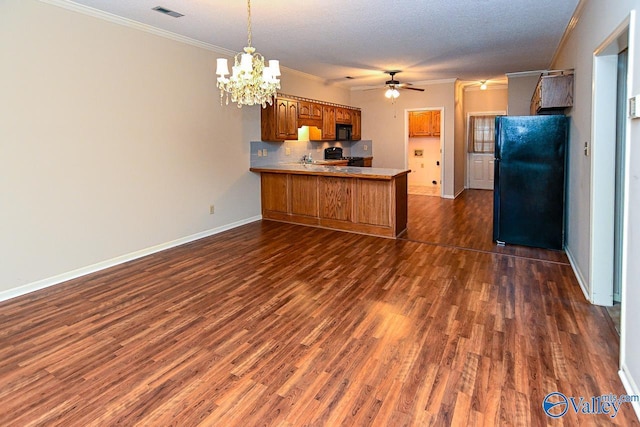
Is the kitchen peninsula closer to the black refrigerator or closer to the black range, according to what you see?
the black refrigerator

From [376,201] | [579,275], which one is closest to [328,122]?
[376,201]

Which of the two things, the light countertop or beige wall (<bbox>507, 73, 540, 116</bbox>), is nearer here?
the light countertop

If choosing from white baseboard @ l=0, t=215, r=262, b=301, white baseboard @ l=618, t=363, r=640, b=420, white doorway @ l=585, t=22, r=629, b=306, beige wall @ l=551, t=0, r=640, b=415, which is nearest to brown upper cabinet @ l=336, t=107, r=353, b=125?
white baseboard @ l=0, t=215, r=262, b=301

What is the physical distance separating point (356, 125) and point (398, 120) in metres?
0.99

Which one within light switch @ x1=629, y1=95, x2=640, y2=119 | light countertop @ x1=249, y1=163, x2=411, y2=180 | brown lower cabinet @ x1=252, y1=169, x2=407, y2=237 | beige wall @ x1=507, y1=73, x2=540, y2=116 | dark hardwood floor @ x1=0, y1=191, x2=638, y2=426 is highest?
beige wall @ x1=507, y1=73, x2=540, y2=116

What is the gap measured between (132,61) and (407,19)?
3073 millimetres

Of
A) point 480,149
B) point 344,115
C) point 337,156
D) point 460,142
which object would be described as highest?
point 344,115

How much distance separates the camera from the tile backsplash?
652 cm

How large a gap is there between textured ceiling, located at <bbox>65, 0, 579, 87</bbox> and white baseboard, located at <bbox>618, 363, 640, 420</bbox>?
333 cm

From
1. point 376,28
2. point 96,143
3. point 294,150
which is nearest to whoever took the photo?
point 96,143

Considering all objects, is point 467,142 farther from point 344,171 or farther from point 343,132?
point 344,171

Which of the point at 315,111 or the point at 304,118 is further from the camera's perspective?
the point at 315,111

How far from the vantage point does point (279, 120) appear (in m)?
6.56

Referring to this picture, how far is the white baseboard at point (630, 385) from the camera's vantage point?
189 centimetres
